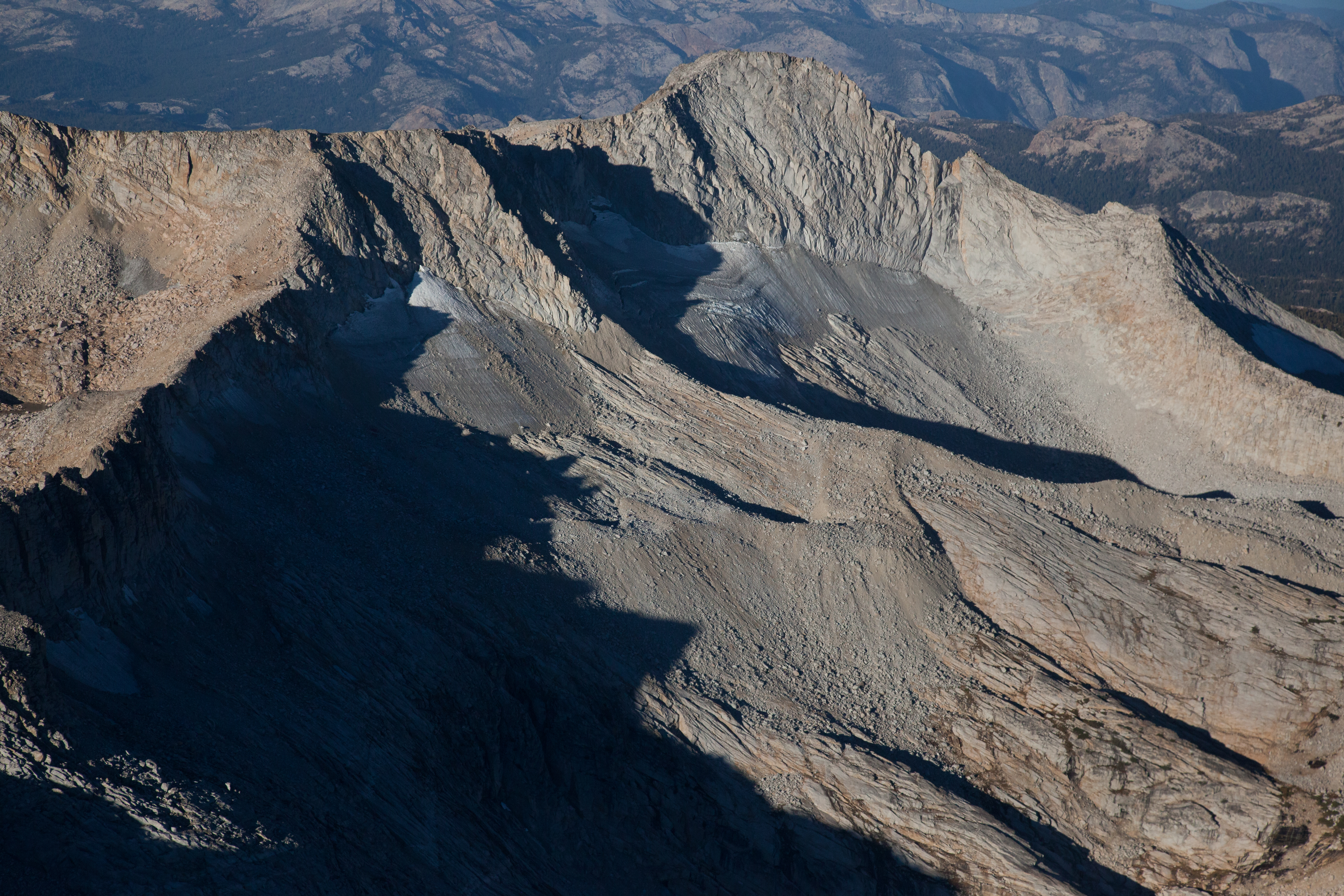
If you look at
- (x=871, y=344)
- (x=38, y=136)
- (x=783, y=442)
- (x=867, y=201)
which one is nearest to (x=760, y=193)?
(x=867, y=201)

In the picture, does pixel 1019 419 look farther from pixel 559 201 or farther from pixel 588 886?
pixel 588 886

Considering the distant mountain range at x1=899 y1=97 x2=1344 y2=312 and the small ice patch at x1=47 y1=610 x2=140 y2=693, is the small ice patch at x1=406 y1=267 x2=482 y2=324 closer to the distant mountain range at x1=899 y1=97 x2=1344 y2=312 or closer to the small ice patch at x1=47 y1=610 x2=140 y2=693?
the small ice patch at x1=47 y1=610 x2=140 y2=693

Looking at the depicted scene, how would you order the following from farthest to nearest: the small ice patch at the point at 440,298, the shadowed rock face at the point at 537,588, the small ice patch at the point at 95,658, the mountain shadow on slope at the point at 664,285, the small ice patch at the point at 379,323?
the mountain shadow on slope at the point at 664,285 < the small ice patch at the point at 440,298 < the small ice patch at the point at 379,323 < the shadowed rock face at the point at 537,588 < the small ice patch at the point at 95,658

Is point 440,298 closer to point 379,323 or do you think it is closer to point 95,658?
point 379,323

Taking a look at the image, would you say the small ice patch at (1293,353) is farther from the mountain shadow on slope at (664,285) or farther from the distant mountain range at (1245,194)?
the distant mountain range at (1245,194)

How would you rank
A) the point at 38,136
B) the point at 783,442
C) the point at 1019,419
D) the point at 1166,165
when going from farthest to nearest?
the point at 1166,165
the point at 1019,419
the point at 783,442
the point at 38,136

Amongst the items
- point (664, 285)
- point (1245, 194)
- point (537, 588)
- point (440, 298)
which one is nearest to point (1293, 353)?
point (664, 285)

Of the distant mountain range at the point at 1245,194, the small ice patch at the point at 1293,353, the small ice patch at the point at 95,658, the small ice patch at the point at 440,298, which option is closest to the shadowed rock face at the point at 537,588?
the small ice patch at the point at 95,658
